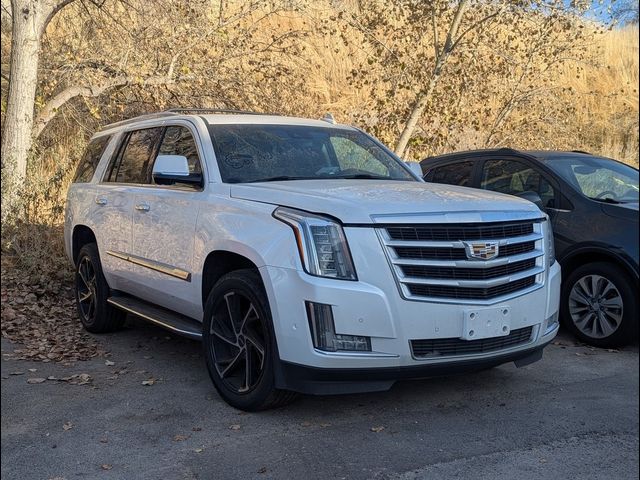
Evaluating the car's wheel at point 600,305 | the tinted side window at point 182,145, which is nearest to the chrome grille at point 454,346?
the car's wheel at point 600,305

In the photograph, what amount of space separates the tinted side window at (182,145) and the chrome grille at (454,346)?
7.45 feet

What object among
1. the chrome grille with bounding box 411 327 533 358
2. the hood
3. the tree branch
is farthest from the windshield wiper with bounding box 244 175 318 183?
the tree branch

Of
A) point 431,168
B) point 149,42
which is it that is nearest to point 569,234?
point 431,168

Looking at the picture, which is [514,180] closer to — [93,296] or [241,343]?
[241,343]

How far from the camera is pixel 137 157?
657cm

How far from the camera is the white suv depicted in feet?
13.4

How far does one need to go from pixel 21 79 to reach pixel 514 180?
6.81m

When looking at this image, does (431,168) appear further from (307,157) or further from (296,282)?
(296,282)

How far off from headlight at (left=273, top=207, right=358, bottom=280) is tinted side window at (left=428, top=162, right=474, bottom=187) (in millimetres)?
4195

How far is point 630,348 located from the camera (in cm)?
629

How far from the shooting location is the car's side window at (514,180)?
707 cm

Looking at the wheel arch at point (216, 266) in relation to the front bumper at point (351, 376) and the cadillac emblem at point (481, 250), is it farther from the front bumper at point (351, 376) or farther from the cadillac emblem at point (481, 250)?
the cadillac emblem at point (481, 250)

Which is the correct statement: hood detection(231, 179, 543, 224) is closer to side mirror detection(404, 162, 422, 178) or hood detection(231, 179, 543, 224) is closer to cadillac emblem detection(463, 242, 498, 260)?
cadillac emblem detection(463, 242, 498, 260)

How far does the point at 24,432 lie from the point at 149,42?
881 centimetres
